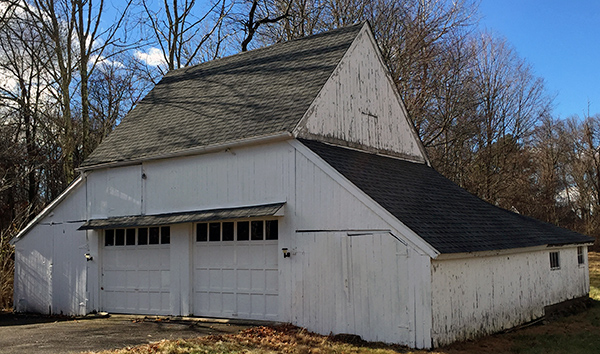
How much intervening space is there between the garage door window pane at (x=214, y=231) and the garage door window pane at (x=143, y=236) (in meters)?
2.19

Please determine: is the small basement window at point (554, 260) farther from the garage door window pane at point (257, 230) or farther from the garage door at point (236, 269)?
the garage door window pane at point (257, 230)

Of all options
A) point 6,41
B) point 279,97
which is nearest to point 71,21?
point 6,41

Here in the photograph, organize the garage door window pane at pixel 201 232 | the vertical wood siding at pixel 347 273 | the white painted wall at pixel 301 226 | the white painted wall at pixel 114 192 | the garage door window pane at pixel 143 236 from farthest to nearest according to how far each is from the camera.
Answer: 1. the white painted wall at pixel 114 192
2. the garage door window pane at pixel 143 236
3. the garage door window pane at pixel 201 232
4. the white painted wall at pixel 301 226
5. the vertical wood siding at pixel 347 273

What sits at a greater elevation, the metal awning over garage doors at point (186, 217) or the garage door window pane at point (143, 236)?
the metal awning over garage doors at point (186, 217)

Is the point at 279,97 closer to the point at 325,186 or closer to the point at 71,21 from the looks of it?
the point at 325,186

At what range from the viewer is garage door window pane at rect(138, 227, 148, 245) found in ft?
47.6

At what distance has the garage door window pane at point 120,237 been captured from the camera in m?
15.0

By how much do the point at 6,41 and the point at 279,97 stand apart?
16960mm

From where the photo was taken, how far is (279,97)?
1352cm

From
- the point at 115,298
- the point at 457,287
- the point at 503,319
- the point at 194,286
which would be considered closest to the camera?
the point at 457,287

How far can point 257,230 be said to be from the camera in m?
12.6

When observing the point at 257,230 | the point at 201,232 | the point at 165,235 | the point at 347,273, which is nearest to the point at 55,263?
the point at 165,235

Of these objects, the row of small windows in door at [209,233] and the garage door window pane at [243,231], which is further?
the garage door window pane at [243,231]

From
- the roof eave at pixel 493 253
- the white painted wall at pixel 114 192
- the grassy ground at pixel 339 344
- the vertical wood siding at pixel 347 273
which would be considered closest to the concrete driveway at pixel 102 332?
the grassy ground at pixel 339 344
